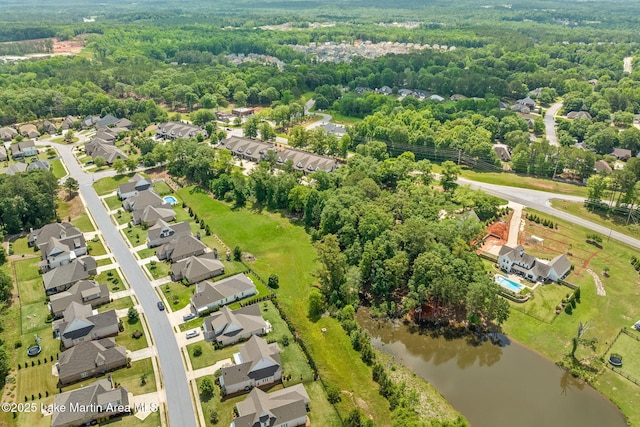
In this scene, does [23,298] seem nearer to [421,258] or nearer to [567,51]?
[421,258]

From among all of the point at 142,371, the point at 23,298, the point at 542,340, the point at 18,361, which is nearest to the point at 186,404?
the point at 142,371

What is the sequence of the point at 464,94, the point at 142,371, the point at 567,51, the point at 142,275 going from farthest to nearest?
the point at 567,51, the point at 464,94, the point at 142,275, the point at 142,371

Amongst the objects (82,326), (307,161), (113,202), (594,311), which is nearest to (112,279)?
(82,326)

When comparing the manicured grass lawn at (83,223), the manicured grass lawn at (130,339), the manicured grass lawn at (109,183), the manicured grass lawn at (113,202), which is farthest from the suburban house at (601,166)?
the manicured grass lawn at (83,223)

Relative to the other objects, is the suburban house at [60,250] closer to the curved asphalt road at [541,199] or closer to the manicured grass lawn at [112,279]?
the manicured grass lawn at [112,279]

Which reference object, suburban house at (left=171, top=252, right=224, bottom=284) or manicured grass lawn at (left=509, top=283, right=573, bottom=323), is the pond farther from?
suburban house at (left=171, top=252, right=224, bottom=284)

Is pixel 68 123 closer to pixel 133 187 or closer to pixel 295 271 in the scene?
pixel 133 187
